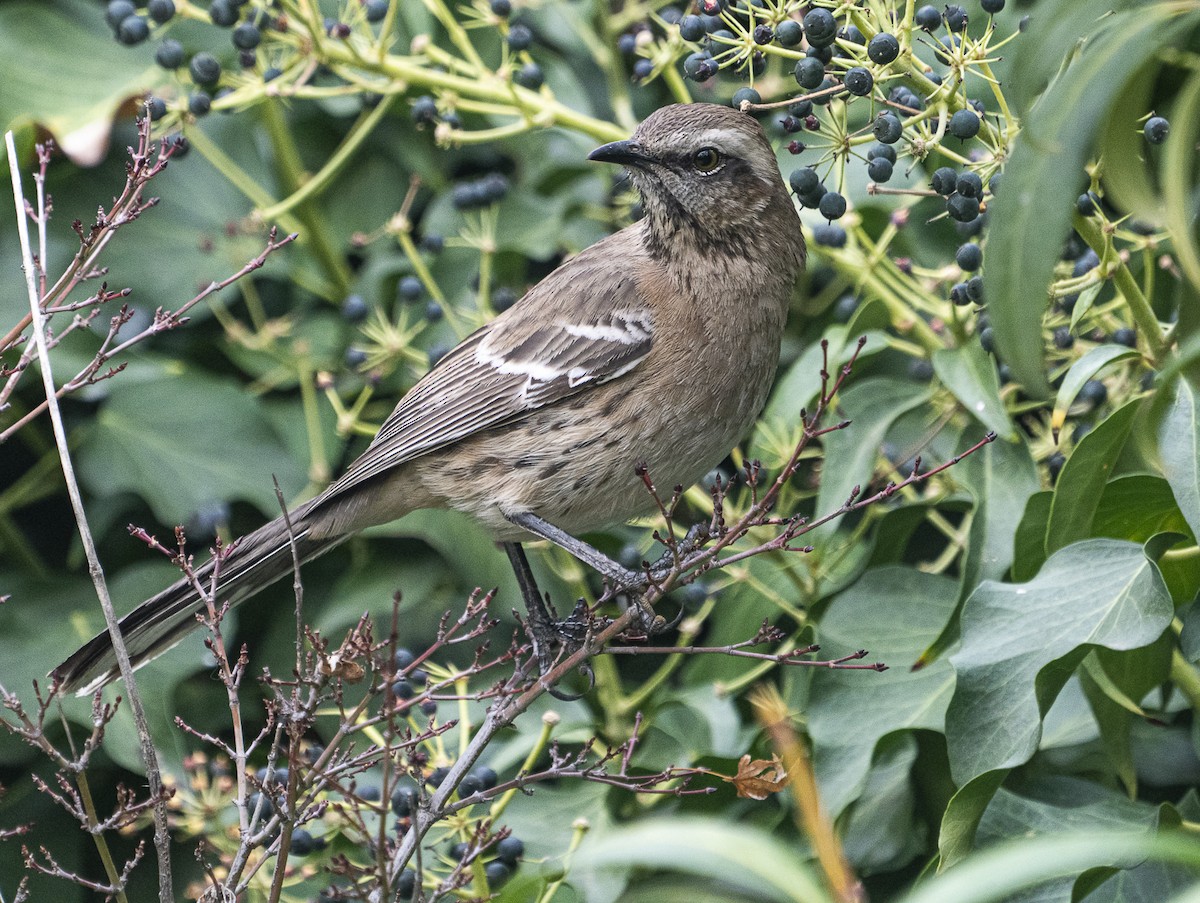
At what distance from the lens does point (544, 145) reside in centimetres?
435

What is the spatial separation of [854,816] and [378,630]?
4.64 feet

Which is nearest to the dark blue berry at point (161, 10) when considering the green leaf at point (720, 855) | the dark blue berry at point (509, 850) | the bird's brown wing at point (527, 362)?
the bird's brown wing at point (527, 362)

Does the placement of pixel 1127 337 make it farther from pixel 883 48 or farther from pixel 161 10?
pixel 161 10

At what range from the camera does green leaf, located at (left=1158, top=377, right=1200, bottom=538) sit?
2.24 meters

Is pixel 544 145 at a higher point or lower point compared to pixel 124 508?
higher

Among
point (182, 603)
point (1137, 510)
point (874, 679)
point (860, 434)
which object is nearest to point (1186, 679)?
point (1137, 510)

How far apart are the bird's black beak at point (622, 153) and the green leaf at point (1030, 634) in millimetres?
1314

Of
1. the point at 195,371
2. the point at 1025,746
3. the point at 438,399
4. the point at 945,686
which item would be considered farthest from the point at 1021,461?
the point at 195,371

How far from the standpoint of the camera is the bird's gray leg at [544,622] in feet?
10.0

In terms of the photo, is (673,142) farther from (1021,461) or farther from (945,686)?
(945,686)

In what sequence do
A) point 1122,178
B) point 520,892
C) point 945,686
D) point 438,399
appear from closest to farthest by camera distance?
point 1122,178 → point 520,892 → point 945,686 → point 438,399

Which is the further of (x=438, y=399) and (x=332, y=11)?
(x=332, y=11)

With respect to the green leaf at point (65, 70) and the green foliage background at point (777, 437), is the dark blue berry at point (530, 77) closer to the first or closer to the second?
the green foliage background at point (777, 437)

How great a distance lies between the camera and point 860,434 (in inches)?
117
